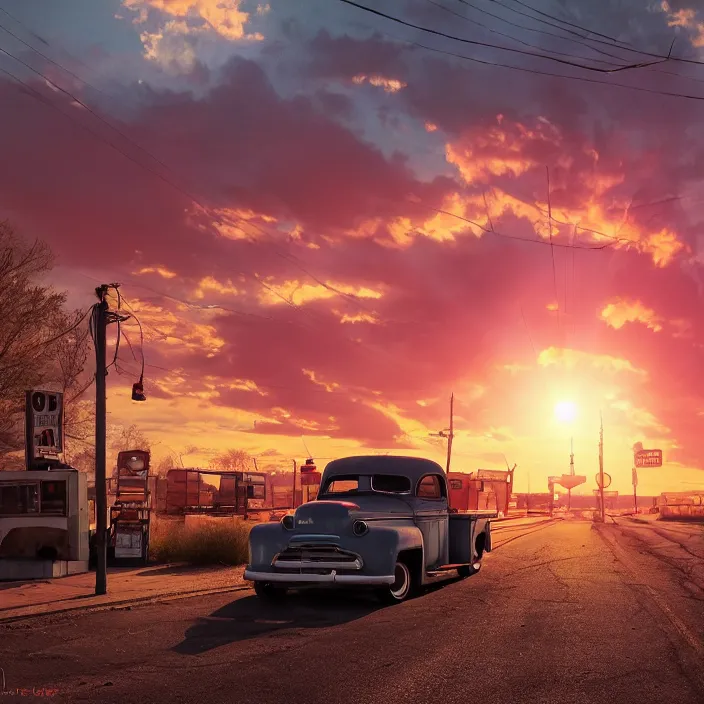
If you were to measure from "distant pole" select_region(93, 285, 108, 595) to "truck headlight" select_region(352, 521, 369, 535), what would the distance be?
4.51 m

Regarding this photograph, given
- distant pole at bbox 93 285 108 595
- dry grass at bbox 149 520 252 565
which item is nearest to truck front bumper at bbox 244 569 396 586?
distant pole at bbox 93 285 108 595

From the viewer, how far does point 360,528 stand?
42.5 feet

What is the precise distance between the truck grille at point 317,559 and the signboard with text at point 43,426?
29.3ft

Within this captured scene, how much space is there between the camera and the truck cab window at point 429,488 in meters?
15.5

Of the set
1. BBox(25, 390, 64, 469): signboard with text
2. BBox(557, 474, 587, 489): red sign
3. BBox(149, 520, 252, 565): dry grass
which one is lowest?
BBox(557, 474, 587, 489): red sign

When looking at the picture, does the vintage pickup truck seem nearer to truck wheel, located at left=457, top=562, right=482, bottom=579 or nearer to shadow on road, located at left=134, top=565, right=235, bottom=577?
truck wheel, located at left=457, top=562, right=482, bottom=579

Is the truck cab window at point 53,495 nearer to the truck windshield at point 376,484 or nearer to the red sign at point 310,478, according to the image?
the truck windshield at point 376,484

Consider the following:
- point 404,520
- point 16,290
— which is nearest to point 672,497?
point 16,290

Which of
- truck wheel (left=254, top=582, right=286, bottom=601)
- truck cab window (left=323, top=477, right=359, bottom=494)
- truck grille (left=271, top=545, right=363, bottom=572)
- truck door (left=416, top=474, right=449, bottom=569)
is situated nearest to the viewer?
truck grille (left=271, top=545, right=363, bottom=572)

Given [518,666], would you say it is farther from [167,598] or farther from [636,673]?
[167,598]

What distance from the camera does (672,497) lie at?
393 ft

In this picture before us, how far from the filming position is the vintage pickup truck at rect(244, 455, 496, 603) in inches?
500

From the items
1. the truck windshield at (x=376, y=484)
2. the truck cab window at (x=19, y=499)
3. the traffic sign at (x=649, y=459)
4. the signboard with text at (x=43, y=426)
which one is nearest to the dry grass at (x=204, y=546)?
the signboard with text at (x=43, y=426)

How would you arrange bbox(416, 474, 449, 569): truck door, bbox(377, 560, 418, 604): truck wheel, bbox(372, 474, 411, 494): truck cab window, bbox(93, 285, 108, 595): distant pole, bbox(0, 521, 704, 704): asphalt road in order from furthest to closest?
bbox(372, 474, 411, 494): truck cab window, bbox(416, 474, 449, 569): truck door, bbox(93, 285, 108, 595): distant pole, bbox(377, 560, 418, 604): truck wheel, bbox(0, 521, 704, 704): asphalt road
